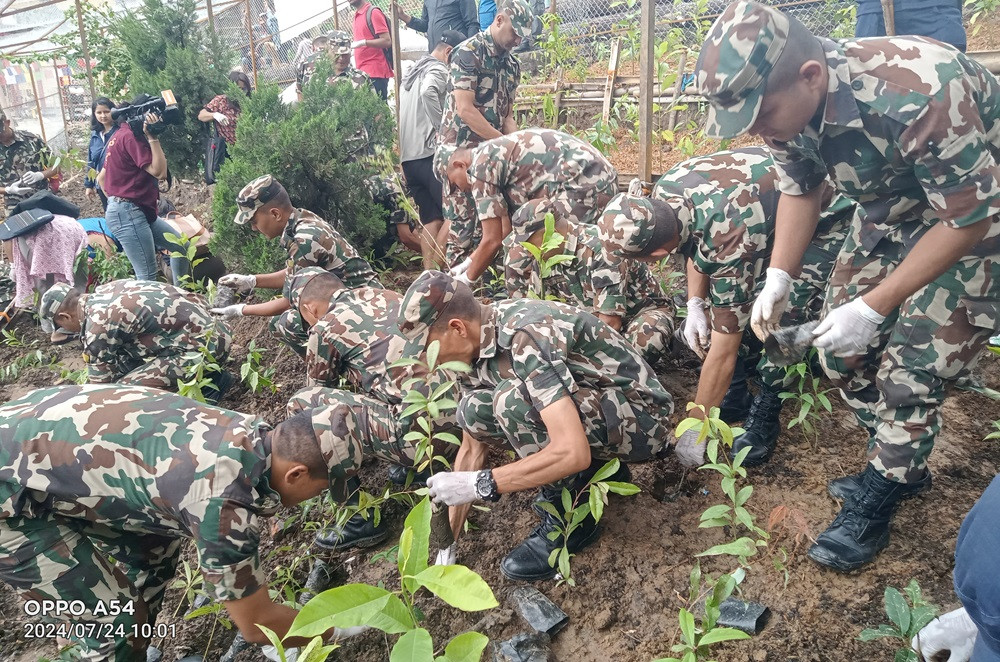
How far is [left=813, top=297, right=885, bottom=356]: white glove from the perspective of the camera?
78.8 inches

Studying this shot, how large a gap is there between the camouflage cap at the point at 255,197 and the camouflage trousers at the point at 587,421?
7.61 feet

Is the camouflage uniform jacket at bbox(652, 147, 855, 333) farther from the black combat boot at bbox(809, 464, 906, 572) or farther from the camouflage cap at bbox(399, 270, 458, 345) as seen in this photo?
the camouflage cap at bbox(399, 270, 458, 345)

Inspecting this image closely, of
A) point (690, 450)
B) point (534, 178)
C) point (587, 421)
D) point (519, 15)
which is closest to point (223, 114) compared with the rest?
point (519, 15)

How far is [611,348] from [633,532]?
0.76 meters

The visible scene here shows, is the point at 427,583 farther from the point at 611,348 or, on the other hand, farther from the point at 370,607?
the point at 611,348

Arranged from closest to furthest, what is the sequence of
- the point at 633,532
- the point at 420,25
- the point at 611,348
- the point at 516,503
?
the point at 611,348, the point at 633,532, the point at 516,503, the point at 420,25

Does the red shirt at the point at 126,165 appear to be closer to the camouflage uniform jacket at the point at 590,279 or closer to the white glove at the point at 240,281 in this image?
the white glove at the point at 240,281

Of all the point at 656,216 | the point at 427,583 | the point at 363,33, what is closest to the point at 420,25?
the point at 363,33

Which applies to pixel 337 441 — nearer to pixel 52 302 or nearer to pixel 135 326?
pixel 135 326

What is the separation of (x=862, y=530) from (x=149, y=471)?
7.77ft

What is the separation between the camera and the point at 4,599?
297 centimetres

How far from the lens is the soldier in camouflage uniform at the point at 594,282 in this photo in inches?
126

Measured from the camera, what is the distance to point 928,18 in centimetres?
318

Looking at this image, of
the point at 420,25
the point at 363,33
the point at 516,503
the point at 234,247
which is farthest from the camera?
the point at 363,33
